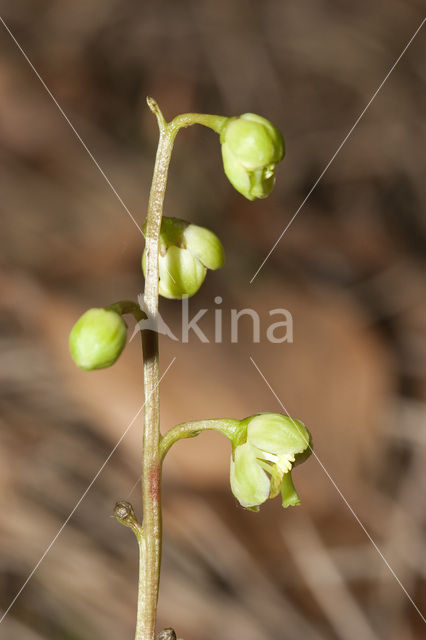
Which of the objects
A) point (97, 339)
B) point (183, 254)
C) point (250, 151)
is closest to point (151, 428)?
point (97, 339)

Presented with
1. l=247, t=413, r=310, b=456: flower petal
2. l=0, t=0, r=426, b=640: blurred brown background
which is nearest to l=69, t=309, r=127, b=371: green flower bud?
l=247, t=413, r=310, b=456: flower petal

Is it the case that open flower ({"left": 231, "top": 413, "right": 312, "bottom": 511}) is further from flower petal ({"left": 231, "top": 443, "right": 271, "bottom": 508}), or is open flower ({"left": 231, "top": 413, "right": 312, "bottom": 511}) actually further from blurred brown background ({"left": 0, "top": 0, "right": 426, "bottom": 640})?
blurred brown background ({"left": 0, "top": 0, "right": 426, "bottom": 640})

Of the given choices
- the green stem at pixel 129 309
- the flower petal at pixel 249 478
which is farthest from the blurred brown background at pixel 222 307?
the green stem at pixel 129 309

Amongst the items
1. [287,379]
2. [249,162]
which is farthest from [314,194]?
[249,162]

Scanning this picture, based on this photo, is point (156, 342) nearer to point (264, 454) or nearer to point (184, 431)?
point (184, 431)

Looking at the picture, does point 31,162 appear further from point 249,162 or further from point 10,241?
point 249,162

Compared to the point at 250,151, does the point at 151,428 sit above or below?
below

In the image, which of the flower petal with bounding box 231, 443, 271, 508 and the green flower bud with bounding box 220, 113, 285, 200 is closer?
the green flower bud with bounding box 220, 113, 285, 200
